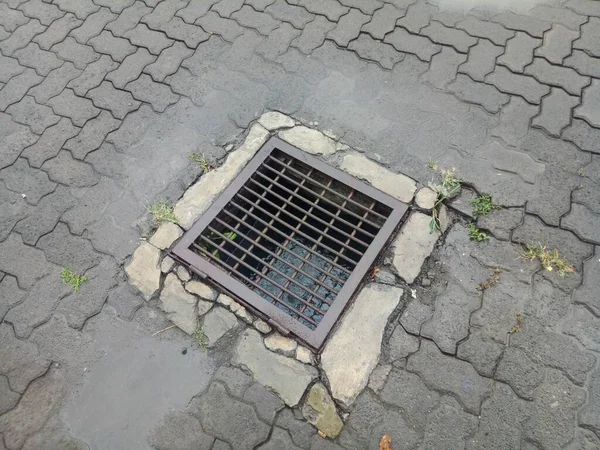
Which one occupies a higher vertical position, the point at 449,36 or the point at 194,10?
the point at 449,36

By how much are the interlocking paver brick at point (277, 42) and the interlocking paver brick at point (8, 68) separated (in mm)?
1960

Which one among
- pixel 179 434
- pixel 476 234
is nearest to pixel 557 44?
pixel 476 234

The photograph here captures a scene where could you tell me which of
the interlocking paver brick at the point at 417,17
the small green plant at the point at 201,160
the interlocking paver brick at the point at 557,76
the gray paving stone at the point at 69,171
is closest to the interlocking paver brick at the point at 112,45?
the gray paving stone at the point at 69,171

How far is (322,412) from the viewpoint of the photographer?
2.11 metres

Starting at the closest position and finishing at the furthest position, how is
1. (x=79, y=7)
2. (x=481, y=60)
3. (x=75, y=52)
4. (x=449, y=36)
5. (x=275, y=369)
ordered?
(x=275, y=369) → (x=481, y=60) → (x=449, y=36) → (x=75, y=52) → (x=79, y=7)

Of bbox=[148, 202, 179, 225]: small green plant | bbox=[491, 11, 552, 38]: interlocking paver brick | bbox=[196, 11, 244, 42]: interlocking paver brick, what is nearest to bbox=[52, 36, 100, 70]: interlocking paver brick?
bbox=[196, 11, 244, 42]: interlocking paver brick

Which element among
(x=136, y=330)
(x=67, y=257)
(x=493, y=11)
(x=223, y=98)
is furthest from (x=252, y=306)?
(x=493, y=11)

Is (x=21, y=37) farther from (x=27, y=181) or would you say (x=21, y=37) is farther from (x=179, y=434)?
(x=179, y=434)

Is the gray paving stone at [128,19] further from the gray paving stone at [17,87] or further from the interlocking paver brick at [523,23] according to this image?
the interlocking paver brick at [523,23]

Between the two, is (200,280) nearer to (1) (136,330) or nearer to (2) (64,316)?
(1) (136,330)

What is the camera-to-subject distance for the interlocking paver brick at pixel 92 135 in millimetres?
3039

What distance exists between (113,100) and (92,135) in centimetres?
33

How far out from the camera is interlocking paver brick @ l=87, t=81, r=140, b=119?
3180 millimetres

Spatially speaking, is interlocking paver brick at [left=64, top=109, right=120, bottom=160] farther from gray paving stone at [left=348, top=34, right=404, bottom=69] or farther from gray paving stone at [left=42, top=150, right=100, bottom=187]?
gray paving stone at [left=348, top=34, right=404, bottom=69]
